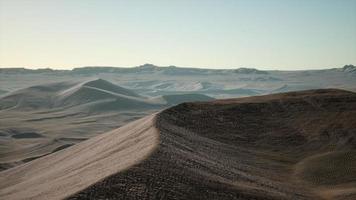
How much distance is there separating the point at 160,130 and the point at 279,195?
59.7ft

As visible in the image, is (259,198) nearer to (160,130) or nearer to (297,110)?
(160,130)

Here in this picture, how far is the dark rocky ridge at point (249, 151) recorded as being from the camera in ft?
112

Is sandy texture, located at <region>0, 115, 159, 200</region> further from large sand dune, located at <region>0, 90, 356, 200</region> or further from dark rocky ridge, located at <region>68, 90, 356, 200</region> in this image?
dark rocky ridge, located at <region>68, 90, 356, 200</region>

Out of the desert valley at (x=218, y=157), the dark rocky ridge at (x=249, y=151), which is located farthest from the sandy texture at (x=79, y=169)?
the dark rocky ridge at (x=249, y=151)

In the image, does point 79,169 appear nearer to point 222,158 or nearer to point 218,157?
point 218,157

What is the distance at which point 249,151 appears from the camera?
198 feet

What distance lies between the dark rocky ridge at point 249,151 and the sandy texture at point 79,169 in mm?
1730

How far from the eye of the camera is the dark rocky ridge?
3409 cm

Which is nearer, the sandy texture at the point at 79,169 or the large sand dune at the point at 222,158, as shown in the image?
the large sand dune at the point at 222,158

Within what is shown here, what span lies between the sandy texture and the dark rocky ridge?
1.73 meters

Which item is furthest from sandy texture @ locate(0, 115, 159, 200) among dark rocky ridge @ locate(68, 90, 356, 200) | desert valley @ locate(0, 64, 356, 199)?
dark rocky ridge @ locate(68, 90, 356, 200)

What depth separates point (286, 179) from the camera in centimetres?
4934

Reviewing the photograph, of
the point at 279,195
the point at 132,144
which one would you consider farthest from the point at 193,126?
the point at 279,195

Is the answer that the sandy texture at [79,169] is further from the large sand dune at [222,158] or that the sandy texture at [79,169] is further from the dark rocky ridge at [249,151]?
the dark rocky ridge at [249,151]
